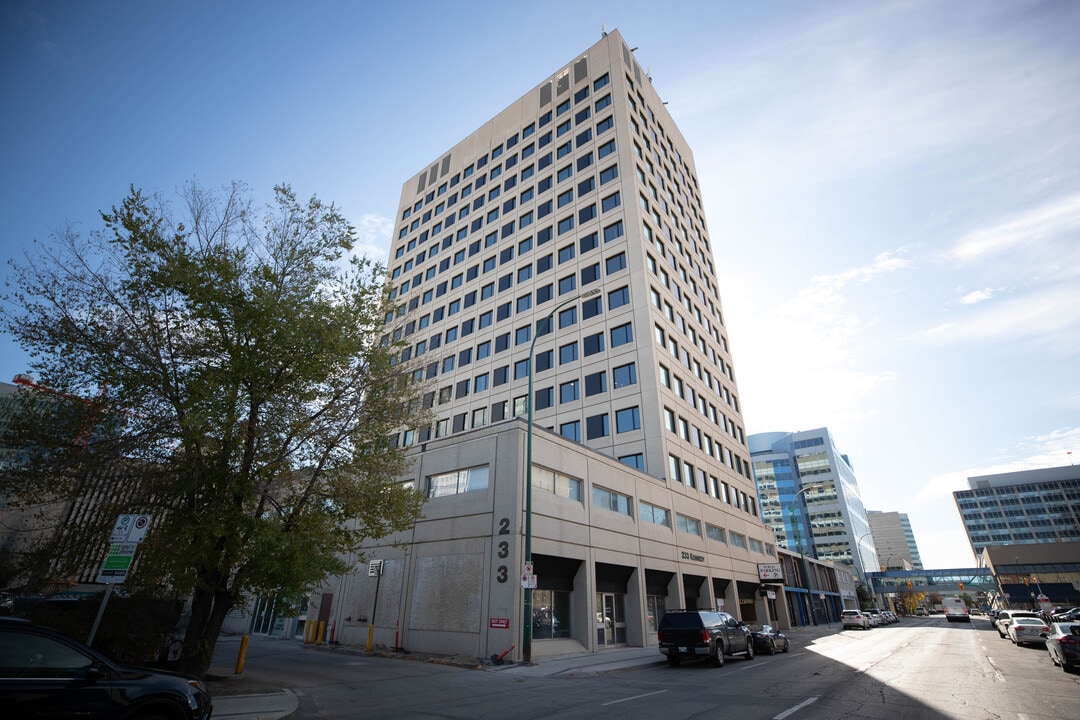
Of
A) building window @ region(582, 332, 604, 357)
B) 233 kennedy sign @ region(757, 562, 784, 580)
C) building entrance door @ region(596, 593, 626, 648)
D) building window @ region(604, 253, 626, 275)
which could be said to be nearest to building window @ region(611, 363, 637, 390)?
building window @ region(582, 332, 604, 357)

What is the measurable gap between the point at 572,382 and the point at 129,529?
27057mm

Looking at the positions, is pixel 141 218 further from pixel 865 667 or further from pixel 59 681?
pixel 865 667

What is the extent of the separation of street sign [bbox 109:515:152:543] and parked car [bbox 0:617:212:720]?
12.0ft

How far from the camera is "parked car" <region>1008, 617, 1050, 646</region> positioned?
2358 cm

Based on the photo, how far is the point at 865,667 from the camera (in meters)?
15.4

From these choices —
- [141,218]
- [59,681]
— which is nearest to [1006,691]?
[59,681]

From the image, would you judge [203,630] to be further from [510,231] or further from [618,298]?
[510,231]

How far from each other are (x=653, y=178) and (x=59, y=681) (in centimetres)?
4532

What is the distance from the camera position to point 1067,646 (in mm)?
14070

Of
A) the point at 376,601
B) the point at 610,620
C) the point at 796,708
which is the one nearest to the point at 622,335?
the point at 610,620

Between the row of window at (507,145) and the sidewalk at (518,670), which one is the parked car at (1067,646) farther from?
the row of window at (507,145)

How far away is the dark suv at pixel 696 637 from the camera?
1647cm

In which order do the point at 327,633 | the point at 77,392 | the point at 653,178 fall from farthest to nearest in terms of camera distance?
1. the point at 653,178
2. the point at 327,633
3. the point at 77,392

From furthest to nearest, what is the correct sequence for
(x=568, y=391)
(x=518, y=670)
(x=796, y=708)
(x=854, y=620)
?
1. (x=854, y=620)
2. (x=568, y=391)
3. (x=518, y=670)
4. (x=796, y=708)
